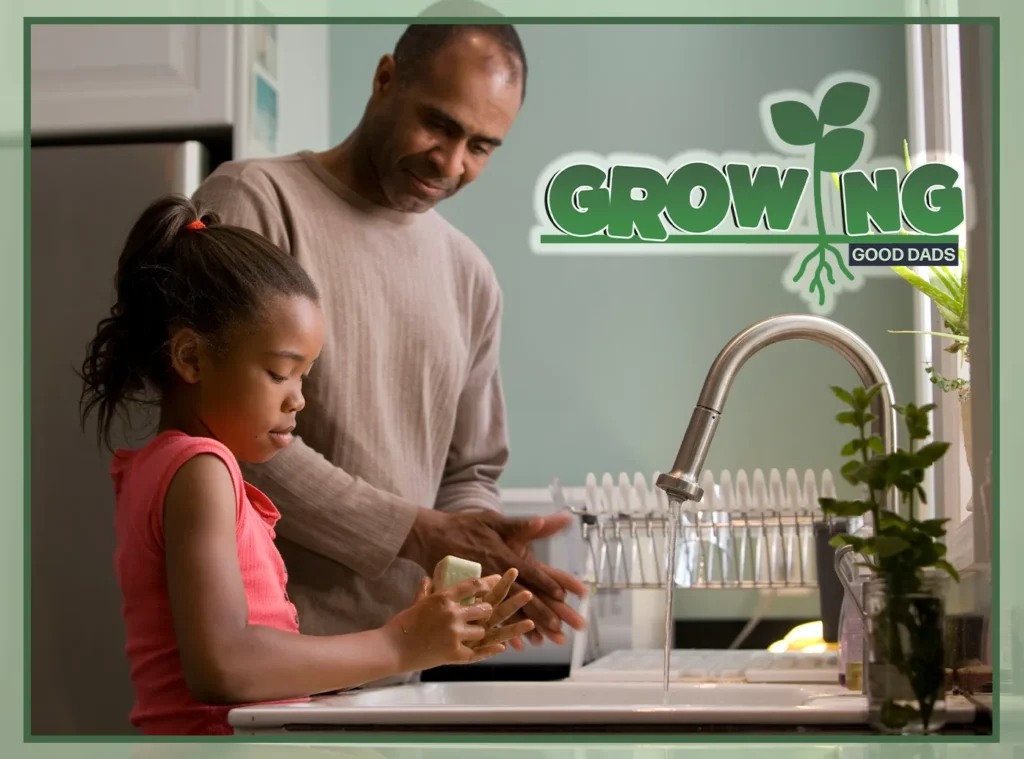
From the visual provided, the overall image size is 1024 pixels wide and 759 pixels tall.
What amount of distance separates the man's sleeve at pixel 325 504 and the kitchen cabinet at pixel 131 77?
14 cm

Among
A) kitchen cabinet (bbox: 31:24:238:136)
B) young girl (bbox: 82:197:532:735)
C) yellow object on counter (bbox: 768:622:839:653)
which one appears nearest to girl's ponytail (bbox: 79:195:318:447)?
young girl (bbox: 82:197:532:735)

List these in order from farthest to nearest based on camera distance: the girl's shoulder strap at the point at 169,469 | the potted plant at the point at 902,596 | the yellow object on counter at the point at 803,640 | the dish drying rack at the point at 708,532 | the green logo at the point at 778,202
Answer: the yellow object on counter at the point at 803,640
the dish drying rack at the point at 708,532
the green logo at the point at 778,202
the girl's shoulder strap at the point at 169,469
the potted plant at the point at 902,596

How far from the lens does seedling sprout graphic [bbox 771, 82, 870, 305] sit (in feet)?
3.10

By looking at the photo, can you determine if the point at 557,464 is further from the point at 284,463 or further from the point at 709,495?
the point at 284,463

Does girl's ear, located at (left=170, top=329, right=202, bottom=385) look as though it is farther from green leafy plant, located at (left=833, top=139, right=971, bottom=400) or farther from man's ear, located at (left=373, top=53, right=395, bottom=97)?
green leafy plant, located at (left=833, top=139, right=971, bottom=400)

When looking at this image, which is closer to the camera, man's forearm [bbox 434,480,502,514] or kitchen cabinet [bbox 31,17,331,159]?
kitchen cabinet [bbox 31,17,331,159]

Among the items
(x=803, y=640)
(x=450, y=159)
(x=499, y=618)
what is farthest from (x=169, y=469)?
(x=803, y=640)

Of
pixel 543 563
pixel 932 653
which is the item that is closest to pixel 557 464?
pixel 543 563

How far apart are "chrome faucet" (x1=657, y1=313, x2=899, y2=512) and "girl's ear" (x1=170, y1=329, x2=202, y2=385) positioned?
1.11 feet

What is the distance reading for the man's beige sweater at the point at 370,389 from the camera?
1.03 meters

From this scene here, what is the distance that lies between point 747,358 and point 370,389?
0.35 metres

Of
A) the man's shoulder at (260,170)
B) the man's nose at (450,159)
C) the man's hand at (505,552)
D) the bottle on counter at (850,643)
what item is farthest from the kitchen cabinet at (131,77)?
the bottle on counter at (850,643)

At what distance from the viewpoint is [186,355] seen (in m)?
0.92

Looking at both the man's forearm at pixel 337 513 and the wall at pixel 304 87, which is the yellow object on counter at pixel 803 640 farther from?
the wall at pixel 304 87
